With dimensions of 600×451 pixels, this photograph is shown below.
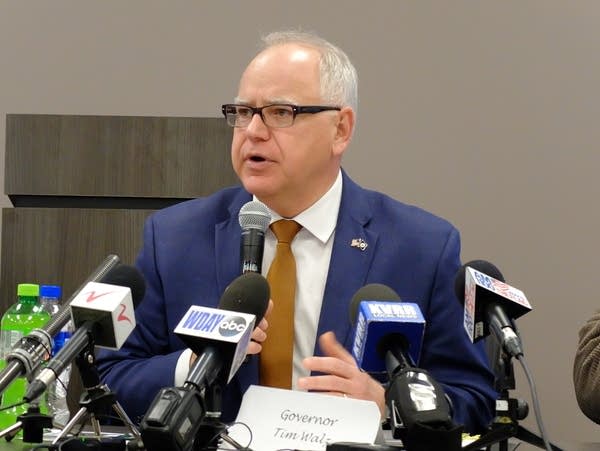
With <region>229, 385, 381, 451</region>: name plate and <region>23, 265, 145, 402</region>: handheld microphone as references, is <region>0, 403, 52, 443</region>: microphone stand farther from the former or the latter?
<region>229, 385, 381, 451</region>: name plate

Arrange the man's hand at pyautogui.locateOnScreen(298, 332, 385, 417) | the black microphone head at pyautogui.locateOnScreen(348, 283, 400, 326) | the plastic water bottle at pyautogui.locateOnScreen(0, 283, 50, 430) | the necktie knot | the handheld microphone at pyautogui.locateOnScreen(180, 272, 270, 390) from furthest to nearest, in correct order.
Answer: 1. the plastic water bottle at pyautogui.locateOnScreen(0, 283, 50, 430)
2. the necktie knot
3. the man's hand at pyautogui.locateOnScreen(298, 332, 385, 417)
4. the black microphone head at pyautogui.locateOnScreen(348, 283, 400, 326)
5. the handheld microphone at pyautogui.locateOnScreen(180, 272, 270, 390)

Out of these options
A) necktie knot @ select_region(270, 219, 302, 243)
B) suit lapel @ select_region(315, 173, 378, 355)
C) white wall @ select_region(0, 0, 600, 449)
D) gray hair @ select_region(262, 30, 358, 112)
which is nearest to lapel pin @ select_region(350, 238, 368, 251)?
suit lapel @ select_region(315, 173, 378, 355)

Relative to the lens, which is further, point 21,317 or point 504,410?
point 21,317

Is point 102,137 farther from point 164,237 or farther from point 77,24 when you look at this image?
point 77,24

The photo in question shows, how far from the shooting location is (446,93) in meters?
4.30

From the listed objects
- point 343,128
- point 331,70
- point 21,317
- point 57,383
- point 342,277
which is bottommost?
point 57,383

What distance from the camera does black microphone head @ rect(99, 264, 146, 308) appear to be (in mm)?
1654

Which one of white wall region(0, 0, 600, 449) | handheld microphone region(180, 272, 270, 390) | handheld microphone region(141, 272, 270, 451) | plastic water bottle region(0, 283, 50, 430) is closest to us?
handheld microphone region(141, 272, 270, 451)

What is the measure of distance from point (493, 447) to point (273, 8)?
3021 millimetres

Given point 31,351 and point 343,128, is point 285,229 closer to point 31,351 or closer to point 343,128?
point 343,128

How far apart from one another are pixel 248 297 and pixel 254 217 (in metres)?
0.71

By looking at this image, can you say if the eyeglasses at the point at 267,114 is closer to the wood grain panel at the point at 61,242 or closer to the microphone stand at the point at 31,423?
the wood grain panel at the point at 61,242

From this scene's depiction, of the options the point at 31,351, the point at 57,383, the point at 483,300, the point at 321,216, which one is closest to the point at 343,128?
the point at 321,216

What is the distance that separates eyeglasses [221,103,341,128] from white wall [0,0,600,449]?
6.08ft
